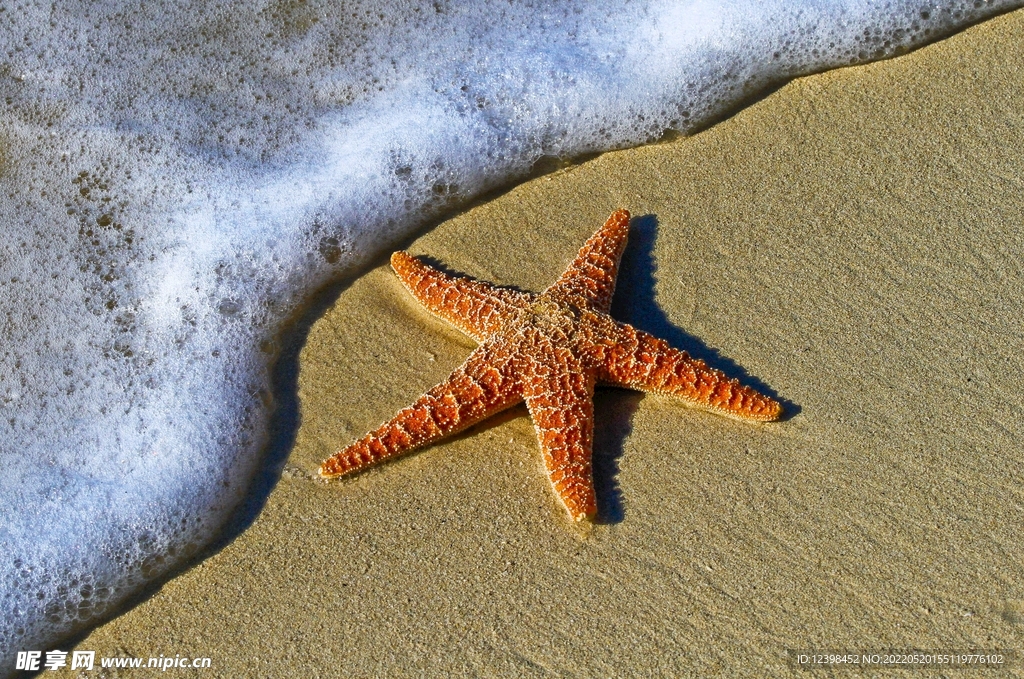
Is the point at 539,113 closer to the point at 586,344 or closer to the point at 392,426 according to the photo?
the point at 586,344

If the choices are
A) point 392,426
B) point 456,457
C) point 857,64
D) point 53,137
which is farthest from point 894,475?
point 53,137

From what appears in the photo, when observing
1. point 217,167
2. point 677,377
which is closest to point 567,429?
point 677,377

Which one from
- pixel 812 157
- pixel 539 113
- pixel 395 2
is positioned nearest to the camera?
pixel 812 157

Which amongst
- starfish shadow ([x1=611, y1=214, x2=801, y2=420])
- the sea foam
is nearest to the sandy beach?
starfish shadow ([x1=611, y1=214, x2=801, y2=420])

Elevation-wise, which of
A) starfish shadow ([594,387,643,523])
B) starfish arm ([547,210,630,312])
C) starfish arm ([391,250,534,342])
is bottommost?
starfish shadow ([594,387,643,523])

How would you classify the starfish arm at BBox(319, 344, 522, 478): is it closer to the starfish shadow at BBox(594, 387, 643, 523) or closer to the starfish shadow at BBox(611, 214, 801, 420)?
the starfish shadow at BBox(594, 387, 643, 523)

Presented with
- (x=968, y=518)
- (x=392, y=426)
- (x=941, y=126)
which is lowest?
(x=392, y=426)
